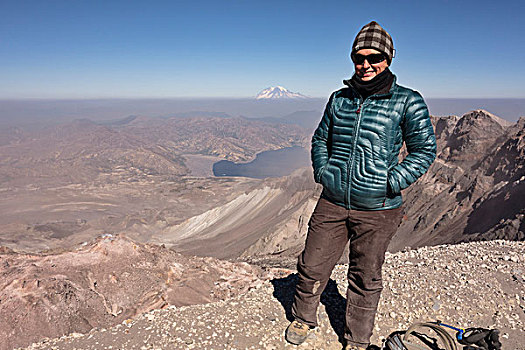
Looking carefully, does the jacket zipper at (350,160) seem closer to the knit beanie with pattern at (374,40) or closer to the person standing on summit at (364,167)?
the person standing on summit at (364,167)

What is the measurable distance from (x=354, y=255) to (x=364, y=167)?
82cm

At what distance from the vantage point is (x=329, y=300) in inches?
161

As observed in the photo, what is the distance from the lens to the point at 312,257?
2.89 metres

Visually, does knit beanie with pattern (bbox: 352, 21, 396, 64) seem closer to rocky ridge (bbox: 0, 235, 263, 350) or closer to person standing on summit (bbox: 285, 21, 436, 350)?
person standing on summit (bbox: 285, 21, 436, 350)

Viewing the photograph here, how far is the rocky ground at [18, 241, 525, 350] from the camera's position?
3408 mm

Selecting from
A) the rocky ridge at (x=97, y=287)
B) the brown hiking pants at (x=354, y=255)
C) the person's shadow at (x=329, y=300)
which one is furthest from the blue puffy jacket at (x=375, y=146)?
the rocky ridge at (x=97, y=287)

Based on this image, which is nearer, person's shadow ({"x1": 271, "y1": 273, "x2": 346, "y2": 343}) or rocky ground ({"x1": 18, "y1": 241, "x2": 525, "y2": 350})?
rocky ground ({"x1": 18, "y1": 241, "x2": 525, "y2": 350})

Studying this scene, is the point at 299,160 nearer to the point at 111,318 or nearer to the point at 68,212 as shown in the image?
the point at 68,212

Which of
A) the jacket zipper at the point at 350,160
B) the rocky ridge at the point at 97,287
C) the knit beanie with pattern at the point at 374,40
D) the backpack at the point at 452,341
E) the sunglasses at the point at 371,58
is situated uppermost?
the knit beanie with pattern at the point at 374,40

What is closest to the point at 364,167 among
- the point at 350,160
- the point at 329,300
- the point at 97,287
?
the point at 350,160

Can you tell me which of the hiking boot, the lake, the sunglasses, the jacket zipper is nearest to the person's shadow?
the hiking boot

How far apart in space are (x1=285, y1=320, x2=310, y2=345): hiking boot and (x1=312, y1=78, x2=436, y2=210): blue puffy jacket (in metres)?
1.38

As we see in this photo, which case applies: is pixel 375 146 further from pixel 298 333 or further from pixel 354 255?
pixel 298 333

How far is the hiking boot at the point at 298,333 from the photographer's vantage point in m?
3.18
